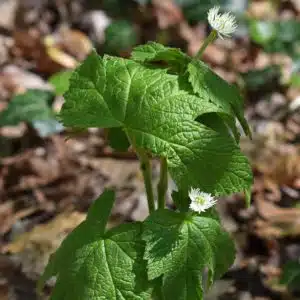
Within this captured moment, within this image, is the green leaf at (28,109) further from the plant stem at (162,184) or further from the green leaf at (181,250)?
the green leaf at (181,250)

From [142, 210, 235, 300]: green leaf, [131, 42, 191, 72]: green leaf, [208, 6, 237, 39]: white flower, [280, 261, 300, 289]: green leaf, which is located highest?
[208, 6, 237, 39]: white flower

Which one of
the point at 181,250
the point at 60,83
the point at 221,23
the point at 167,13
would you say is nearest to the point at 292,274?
the point at 181,250

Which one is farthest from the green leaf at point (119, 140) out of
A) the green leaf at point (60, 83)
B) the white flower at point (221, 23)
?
the green leaf at point (60, 83)

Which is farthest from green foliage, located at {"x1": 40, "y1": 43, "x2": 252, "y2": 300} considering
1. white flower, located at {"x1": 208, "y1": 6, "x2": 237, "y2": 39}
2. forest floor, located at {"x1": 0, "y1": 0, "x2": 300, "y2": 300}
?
forest floor, located at {"x1": 0, "y1": 0, "x2": 300, "y2": 300}

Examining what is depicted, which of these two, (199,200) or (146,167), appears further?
(146,167)

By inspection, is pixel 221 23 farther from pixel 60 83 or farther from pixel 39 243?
pixel 60 83

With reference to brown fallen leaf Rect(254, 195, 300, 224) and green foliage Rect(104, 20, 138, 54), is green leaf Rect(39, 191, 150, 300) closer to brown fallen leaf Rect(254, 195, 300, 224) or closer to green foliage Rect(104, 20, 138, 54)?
brown fallen leaf Rect(254, 195, 300, 224)
